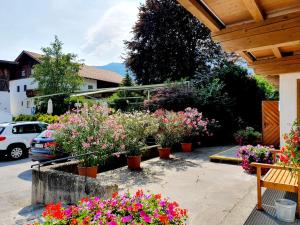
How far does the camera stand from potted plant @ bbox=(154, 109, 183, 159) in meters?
10.3

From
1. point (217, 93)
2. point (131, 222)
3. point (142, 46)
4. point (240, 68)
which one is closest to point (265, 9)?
point (131, 222)

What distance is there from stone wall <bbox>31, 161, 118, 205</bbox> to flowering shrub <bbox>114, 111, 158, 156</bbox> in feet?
8.35

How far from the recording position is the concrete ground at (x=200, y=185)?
483cm

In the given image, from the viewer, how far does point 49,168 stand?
23.1 feet

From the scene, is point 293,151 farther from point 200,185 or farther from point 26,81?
point 26,81

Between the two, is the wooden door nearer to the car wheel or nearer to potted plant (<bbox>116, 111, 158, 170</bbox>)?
potted plant (<bbox>116, 111, 158, 170</bbox>)

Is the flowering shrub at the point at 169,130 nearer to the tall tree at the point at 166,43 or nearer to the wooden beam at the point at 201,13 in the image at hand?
the wooden beam at the point at 201,13

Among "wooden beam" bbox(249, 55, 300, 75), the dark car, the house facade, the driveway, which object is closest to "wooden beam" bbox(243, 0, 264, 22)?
"wooden beam" bbox(249, 55, 300, 75)

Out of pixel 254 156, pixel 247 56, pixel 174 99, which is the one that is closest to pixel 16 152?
pixel 174 99

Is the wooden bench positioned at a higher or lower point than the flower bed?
lower

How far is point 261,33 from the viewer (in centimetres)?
378

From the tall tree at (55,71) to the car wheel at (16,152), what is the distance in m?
12.8

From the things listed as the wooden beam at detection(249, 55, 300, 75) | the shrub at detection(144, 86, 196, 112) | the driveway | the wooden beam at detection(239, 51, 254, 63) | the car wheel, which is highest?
the wooden beam at detection(239, 51, 254, 63)

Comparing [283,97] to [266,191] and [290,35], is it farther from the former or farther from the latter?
[290,35]
